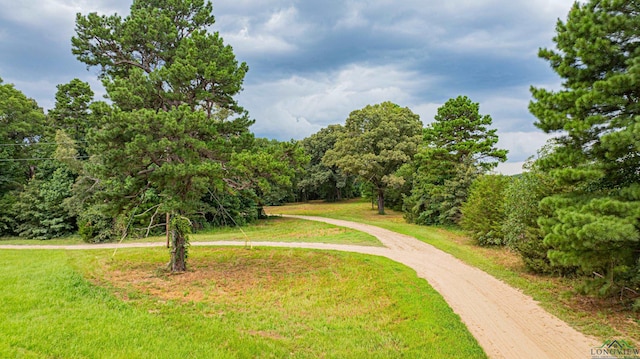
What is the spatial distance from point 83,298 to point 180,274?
3848mm

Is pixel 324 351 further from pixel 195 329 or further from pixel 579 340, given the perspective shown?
pixel 579 340

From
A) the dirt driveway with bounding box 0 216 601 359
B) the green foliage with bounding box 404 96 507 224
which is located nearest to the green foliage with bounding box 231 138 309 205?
the dirt driveway with bounding box 0 216 601 359

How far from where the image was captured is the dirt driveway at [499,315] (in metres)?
5.99

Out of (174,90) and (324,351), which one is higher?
(174,90)

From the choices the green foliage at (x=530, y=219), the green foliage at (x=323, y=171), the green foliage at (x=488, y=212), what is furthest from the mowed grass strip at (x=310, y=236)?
the green foliage at (x=323, y=171)

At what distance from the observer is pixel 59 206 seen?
24.4m

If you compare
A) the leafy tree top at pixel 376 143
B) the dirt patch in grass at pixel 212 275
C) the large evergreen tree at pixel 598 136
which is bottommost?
the dirt patch in grass at pixel 212 275

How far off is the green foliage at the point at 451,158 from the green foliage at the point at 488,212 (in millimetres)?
4906

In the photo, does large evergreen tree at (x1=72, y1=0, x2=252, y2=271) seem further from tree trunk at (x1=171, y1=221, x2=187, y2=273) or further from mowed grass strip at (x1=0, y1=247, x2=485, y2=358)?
mowed grass strip at (x1=0, y1=247, x2=485, y2=358)

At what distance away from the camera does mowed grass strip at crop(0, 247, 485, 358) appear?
17.8 ft

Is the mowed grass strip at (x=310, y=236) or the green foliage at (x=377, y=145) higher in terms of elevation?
the green foliage at (x=377, y=145)

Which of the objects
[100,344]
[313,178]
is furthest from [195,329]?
[313,178]

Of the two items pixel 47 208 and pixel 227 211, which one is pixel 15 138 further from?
pixel 227 211

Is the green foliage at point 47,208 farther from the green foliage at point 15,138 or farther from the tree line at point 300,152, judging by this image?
the green foliage at point 15,138
